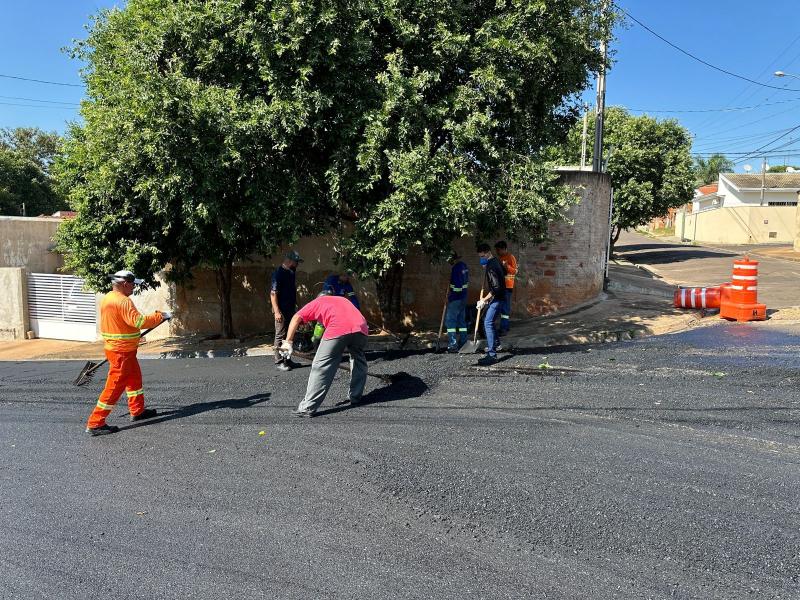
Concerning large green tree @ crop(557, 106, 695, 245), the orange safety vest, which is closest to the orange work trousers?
the orange safety vest

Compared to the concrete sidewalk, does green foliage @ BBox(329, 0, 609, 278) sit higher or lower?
higher

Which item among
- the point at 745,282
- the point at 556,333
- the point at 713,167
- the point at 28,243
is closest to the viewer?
the point at 556,333

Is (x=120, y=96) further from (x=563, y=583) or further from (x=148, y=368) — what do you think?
(x=563, y=583)

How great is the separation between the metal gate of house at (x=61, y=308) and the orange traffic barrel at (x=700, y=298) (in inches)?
526

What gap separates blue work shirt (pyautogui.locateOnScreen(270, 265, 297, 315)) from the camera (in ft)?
31.6

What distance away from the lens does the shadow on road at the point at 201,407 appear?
262 inches

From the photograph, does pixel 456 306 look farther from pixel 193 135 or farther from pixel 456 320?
pixel 193 135

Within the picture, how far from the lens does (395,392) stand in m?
7.38

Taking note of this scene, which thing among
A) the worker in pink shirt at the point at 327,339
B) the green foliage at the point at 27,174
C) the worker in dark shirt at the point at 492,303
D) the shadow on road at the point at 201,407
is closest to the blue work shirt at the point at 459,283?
the worker in dark shirt at the point at 492,303

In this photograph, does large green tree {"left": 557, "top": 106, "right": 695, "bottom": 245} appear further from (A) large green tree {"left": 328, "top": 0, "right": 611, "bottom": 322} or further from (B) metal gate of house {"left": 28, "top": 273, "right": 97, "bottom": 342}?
(B) metal gate of house {"left": 28, "top": 273, "right": 97, "bottom": 342}

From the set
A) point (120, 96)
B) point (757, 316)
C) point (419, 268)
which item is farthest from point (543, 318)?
point (120, 96)

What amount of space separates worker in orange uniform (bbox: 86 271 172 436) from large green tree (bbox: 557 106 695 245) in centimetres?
2646

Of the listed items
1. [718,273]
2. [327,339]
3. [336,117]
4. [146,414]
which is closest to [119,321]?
[146,414]

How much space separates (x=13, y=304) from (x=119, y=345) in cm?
1187
